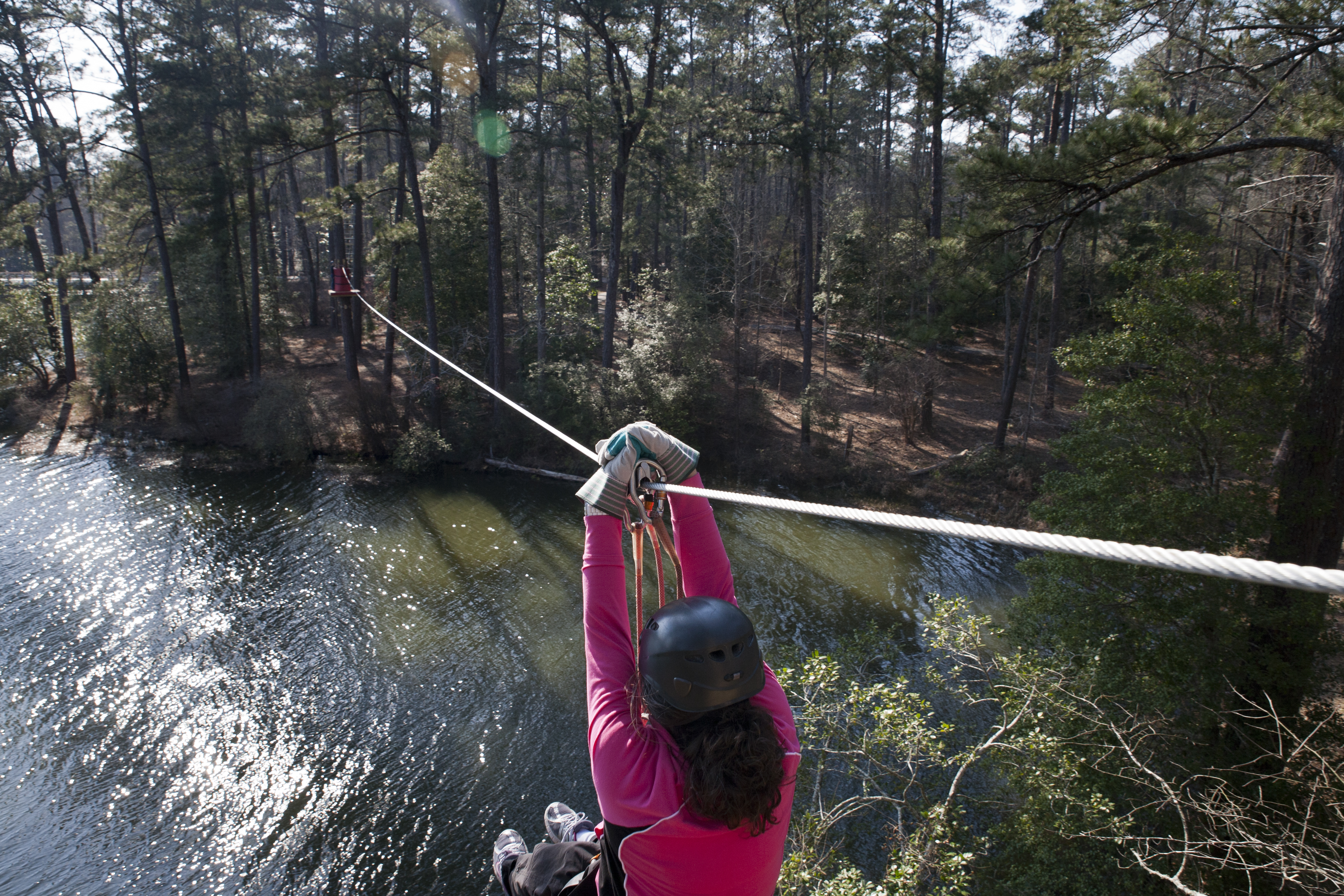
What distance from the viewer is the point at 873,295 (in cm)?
1920

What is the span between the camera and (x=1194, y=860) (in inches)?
163

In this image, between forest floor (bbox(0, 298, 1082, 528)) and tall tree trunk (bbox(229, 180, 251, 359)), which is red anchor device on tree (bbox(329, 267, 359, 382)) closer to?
forest floor (bbox(0, 298, 1082, 528))

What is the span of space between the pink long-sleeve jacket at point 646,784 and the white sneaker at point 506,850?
1.34m

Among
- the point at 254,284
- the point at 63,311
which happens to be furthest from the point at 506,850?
the point at 63,311

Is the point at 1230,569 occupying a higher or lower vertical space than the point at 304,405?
higher

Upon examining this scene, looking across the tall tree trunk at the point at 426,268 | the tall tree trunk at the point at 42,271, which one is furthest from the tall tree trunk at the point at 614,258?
the tall tree trunk at the point at 42,271

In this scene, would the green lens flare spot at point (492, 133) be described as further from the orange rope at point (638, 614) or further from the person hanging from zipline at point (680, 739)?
the person hanging from zipline at point (680, 739)

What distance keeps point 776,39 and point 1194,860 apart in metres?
16.3

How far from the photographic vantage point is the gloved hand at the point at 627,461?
1753mm

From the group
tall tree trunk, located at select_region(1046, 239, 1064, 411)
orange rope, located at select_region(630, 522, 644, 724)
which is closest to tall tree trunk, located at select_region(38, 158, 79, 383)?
orange rope, located at select_region(630, 522, 644, 724)

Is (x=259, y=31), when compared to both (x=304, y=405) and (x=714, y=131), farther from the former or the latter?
(x=714, y=131)

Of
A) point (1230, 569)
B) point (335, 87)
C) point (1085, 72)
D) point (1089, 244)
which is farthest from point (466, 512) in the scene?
point (1089, 244)

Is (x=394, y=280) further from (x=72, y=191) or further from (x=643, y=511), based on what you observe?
(x=643, y=511)

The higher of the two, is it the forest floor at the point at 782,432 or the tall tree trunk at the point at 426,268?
the tall tree trunk at the point at 426,268
